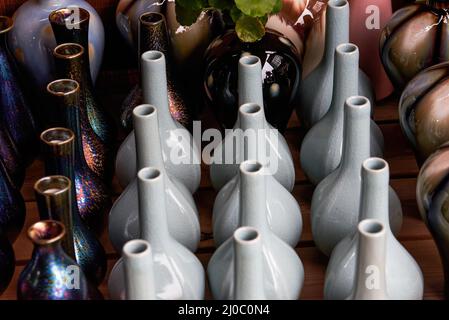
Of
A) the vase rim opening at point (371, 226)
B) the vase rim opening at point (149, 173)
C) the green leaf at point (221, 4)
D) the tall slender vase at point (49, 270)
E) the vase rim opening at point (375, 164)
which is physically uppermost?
the green leaf at point (221, 4)

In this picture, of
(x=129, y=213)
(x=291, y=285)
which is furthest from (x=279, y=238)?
(x=129, y=213)

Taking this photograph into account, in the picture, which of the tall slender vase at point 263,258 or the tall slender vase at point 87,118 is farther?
the tall slender vase at point 87,118

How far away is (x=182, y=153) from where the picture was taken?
124 centimetres

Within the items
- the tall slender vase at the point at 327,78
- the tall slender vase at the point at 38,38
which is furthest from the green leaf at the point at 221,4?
the tall slender vase at the point at 38,38

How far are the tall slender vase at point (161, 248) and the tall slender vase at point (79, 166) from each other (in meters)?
0.15

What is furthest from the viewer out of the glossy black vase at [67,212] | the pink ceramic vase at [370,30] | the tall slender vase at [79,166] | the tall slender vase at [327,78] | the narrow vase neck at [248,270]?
the pink ceramic vase at [370,30]

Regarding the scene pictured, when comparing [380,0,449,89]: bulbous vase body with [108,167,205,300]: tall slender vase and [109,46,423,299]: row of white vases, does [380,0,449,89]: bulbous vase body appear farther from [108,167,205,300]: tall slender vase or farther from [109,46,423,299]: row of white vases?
[108,167,205,300]: tall slender vase

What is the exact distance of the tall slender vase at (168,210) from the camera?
111cm

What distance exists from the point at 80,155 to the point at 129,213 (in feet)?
0.33

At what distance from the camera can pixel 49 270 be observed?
0.99 m

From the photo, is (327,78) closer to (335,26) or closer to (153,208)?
(335,26)

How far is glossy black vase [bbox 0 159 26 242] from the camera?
1176 millimetres

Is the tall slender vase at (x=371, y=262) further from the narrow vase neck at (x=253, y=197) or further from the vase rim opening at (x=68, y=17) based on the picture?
the vase rim opening at (x=68, y=17)

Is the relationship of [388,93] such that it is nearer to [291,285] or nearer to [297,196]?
[297,196]
